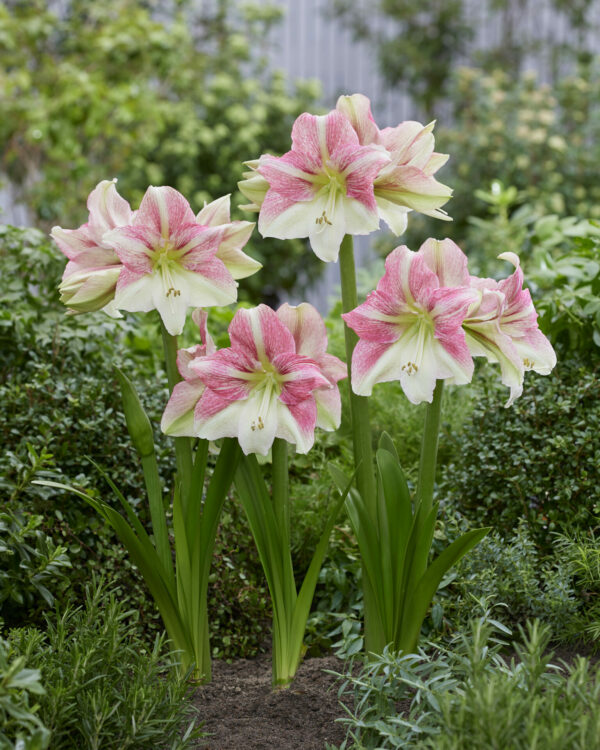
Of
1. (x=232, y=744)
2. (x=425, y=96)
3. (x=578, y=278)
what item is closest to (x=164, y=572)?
(x=232, y=744)

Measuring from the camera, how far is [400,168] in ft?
4.74

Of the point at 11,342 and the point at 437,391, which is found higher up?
the point at 437,391

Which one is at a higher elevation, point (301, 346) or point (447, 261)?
point (447, 261)

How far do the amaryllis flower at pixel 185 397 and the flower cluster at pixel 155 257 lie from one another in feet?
0.24

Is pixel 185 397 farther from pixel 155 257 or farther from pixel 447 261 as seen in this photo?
pixel 447 261

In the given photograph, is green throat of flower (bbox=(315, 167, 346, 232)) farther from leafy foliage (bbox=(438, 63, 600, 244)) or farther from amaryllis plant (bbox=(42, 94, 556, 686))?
leafy foliage (bbox=(438, 63, 600, 244))

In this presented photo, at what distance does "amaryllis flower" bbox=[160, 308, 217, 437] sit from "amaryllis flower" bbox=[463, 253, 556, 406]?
18.1 inches

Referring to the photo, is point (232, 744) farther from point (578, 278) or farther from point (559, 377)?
point (578, 278)

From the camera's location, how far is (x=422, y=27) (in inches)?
316

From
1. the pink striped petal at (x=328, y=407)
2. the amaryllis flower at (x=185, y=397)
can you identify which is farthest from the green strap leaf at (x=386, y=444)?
the amaryllis flower at (x=185, y=397)

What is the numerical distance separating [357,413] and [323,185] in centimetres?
41

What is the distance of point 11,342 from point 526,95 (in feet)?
18.0

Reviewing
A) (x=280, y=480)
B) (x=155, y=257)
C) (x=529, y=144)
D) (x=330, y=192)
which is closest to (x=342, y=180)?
(x=330, y=192)

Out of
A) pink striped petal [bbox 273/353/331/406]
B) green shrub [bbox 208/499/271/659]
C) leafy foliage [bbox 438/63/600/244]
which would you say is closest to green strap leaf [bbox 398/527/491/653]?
pink striped petal [bbox 273/353/331/406]
